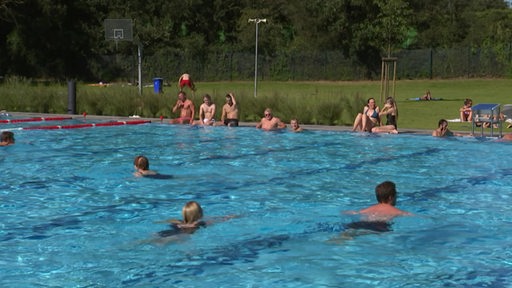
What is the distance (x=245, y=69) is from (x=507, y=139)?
41996 millimetres

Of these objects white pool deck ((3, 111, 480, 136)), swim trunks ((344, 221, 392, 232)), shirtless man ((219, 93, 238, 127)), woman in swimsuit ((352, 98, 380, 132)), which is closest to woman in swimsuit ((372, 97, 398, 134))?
woman in swimsuit ((352, 98, 380, 132))

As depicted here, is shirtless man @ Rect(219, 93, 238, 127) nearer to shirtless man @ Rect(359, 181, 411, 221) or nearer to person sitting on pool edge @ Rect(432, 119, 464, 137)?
person sitting on pool edge @ Rect(432, 119, 464, 137)

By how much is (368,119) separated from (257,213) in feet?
33.0

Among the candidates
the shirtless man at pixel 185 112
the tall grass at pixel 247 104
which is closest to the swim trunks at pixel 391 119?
the tall grass at pixel 247 104

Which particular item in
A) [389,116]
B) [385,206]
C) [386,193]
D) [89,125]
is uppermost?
[389,116]

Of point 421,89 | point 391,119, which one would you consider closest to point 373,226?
point 391,119

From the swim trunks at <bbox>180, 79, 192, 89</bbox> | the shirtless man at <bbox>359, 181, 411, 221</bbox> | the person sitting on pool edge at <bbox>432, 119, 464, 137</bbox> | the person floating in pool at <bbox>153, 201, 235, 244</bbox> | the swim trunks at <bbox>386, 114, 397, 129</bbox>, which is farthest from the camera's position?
the swim trunks at <bbox>180, 79, 192, 89</bbox>

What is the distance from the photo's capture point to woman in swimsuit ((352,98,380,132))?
1978cm

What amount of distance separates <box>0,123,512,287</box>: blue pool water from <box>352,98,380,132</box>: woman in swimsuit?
1.37 m

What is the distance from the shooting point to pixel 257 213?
1036 cm

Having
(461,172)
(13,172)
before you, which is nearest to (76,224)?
(13,172)

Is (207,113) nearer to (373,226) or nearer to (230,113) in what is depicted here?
(230,113)

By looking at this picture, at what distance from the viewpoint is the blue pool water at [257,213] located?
7449 millimetres

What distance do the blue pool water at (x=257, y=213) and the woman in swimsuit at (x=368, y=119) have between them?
1367 mm
